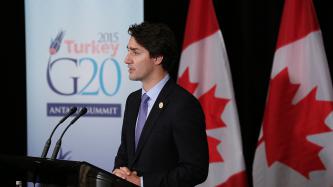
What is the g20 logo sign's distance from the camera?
15.4 ft

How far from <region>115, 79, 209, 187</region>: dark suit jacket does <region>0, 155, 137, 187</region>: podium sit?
40cm

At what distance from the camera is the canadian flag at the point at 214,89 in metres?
4.18

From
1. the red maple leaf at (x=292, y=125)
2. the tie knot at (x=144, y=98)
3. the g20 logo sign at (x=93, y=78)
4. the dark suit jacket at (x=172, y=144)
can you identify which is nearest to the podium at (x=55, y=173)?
the dark suit jacket at (x=172, y=144)

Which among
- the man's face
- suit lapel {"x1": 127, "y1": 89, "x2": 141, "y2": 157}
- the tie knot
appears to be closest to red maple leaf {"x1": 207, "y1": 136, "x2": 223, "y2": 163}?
suit lapel {"x1": 127, "y1": 89, "x2": 141, "y2": 157}

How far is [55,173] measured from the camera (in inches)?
79.6

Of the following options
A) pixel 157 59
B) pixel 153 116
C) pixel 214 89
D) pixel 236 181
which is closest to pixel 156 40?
pixel 157 59

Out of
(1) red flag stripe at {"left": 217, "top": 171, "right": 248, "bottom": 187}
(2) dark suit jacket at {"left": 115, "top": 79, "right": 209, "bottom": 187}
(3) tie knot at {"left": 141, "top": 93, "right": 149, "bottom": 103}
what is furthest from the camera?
(1) red flag stripe at {"left": 217, "top": 171, "right": 248, "bottom": 187}

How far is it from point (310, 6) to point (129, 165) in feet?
6.97

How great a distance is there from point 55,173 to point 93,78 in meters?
2.77

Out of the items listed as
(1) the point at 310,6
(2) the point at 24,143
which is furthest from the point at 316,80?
(2) the point at 24,143

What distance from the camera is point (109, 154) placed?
15.5 feet

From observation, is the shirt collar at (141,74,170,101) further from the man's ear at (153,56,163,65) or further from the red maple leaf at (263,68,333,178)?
the red maple leaf at (263,68,333,178)

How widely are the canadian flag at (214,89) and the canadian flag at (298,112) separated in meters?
0.20

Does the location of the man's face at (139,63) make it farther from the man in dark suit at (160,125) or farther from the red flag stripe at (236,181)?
the red flag stripe at (236,181)
